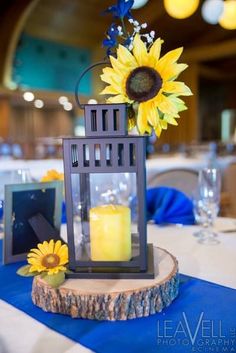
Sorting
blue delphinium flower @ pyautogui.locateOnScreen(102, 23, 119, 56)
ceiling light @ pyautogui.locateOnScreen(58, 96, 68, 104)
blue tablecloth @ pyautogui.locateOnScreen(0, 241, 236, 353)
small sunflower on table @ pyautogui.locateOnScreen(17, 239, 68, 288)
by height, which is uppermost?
ceiling light @ pyautogui.locateOnScreen(58, 96, 68, 104)

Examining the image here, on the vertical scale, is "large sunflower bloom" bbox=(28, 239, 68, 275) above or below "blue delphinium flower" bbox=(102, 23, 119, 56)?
below

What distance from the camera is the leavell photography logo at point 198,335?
1.81ft

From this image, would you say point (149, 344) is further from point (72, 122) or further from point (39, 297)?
point (72, 122)

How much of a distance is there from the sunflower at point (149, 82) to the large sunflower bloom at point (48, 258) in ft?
0.93

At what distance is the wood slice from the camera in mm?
622

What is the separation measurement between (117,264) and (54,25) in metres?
8.77

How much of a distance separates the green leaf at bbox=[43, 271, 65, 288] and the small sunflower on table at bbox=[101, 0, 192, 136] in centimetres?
31

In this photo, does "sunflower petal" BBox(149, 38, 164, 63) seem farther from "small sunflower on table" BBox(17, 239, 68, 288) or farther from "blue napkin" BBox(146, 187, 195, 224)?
"blue napkin" BBox(146, 187, 195, 224)

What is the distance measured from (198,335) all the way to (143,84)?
452 millimetres

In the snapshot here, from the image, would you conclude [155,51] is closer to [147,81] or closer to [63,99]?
[147,81]

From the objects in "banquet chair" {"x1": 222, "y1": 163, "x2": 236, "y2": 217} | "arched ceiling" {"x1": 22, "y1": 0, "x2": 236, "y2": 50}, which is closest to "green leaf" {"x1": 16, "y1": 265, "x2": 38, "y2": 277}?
"banquet chair" {"x1": 222, "y1": 163, "x2": 236, "y2": 217}

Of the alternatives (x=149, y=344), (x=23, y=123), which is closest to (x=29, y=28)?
(x=23, y=123)

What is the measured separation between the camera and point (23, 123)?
378 inches

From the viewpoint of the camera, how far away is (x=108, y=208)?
75 cm
